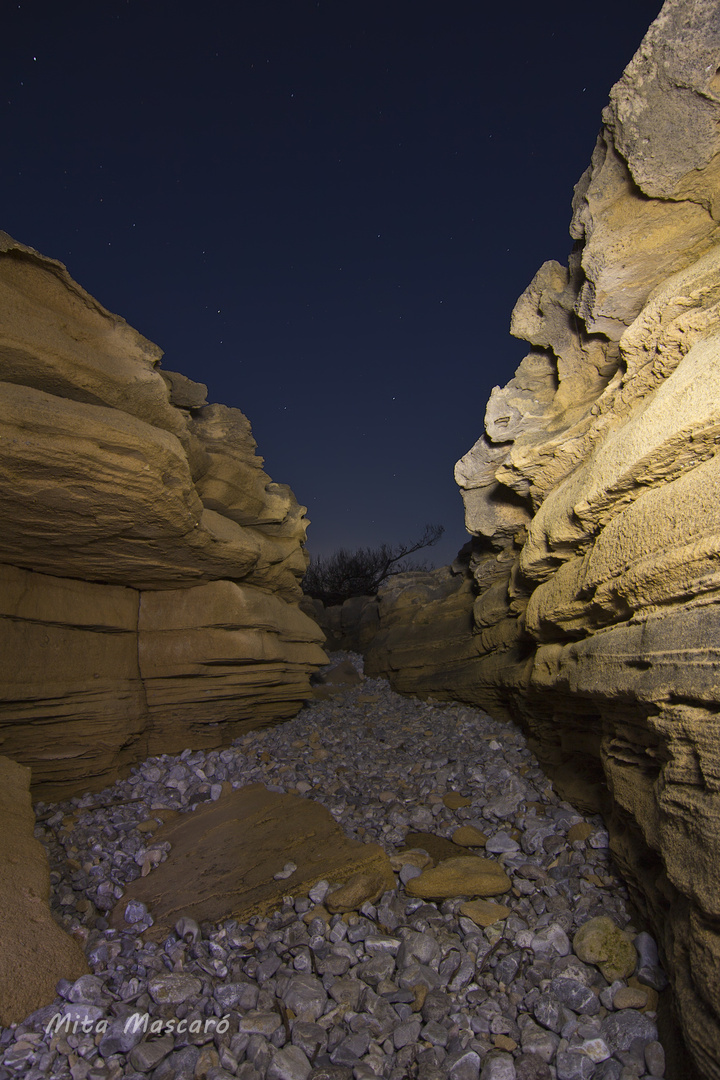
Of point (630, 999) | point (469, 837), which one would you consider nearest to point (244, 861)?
point (469, 837)

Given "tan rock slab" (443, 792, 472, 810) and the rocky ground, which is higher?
"tan rock slab" (443, 792, 472, 810)

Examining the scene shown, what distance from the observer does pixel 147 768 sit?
211 inches

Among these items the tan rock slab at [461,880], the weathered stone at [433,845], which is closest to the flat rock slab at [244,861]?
the tan rock slab at [461,880]

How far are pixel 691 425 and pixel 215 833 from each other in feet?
14.5

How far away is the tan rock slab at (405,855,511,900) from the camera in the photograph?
3.13m

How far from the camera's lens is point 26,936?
8.38 feet

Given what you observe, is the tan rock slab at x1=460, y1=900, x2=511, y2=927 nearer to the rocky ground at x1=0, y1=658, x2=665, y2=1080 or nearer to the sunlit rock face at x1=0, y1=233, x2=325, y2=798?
the rocky ground at x1=0, y1=658, x2=665, y2=1080

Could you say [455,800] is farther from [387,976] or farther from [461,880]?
[387,976]

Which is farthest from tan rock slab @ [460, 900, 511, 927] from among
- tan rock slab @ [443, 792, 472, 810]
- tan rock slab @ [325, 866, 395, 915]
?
tan rock slab @ [443, 792, 472, 810]

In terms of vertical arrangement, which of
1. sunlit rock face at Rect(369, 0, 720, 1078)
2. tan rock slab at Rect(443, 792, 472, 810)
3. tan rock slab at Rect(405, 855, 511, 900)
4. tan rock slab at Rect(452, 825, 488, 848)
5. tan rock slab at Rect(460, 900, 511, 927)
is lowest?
tan rock slab at Rect(460, 900, 511, 927)

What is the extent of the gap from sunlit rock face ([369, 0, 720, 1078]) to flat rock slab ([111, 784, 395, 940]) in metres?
1.85

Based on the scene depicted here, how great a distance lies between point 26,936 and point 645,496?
415 centimetres

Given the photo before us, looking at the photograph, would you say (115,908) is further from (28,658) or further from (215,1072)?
(28,658)

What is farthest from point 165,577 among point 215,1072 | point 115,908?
point 215,1072
